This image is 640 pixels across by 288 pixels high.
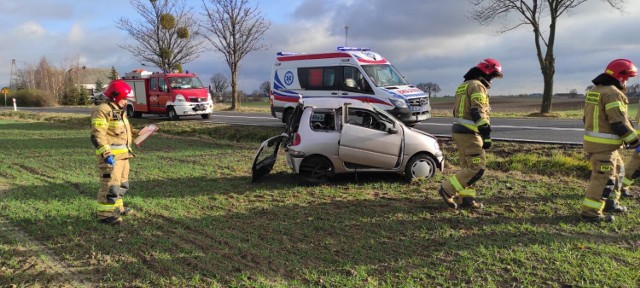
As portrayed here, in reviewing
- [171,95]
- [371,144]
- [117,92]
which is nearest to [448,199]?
[371,144]

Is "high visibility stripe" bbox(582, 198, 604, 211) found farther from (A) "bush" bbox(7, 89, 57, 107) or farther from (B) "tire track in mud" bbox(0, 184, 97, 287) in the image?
(A) "bush" bbox(7, 89, 57, 107)

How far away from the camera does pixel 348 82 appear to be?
43.9 ft

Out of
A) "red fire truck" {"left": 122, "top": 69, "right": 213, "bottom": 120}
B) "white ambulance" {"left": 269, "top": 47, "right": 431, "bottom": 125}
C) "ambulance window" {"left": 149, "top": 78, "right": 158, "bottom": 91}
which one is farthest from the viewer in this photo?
"ambulance window" {"left": 149, "top": 78, "right": 158, "bottom": 91}

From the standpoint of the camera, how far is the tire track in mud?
3.87 meters

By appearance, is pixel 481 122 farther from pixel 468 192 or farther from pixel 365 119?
pixel 365 119

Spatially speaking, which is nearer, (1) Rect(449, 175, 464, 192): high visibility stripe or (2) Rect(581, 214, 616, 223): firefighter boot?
(2) Rect(581, 214, 616, 223): firefighter boot

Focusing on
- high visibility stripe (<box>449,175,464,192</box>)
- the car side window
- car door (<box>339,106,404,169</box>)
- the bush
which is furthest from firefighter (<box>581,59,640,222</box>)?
the bush

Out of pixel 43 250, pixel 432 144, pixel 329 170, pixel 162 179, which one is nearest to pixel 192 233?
pixel 43 250

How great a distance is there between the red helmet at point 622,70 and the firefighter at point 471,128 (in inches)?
47.5

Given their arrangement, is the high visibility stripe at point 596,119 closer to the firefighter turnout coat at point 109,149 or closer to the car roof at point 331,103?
the car roof at point 331,103

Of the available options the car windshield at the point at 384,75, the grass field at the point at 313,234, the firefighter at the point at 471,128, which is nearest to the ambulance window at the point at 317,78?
the car windshield at the point at 384,75

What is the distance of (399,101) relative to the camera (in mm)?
12398

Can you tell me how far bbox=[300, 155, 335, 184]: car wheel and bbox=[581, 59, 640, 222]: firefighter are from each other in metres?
3.70

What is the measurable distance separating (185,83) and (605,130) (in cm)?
1875
